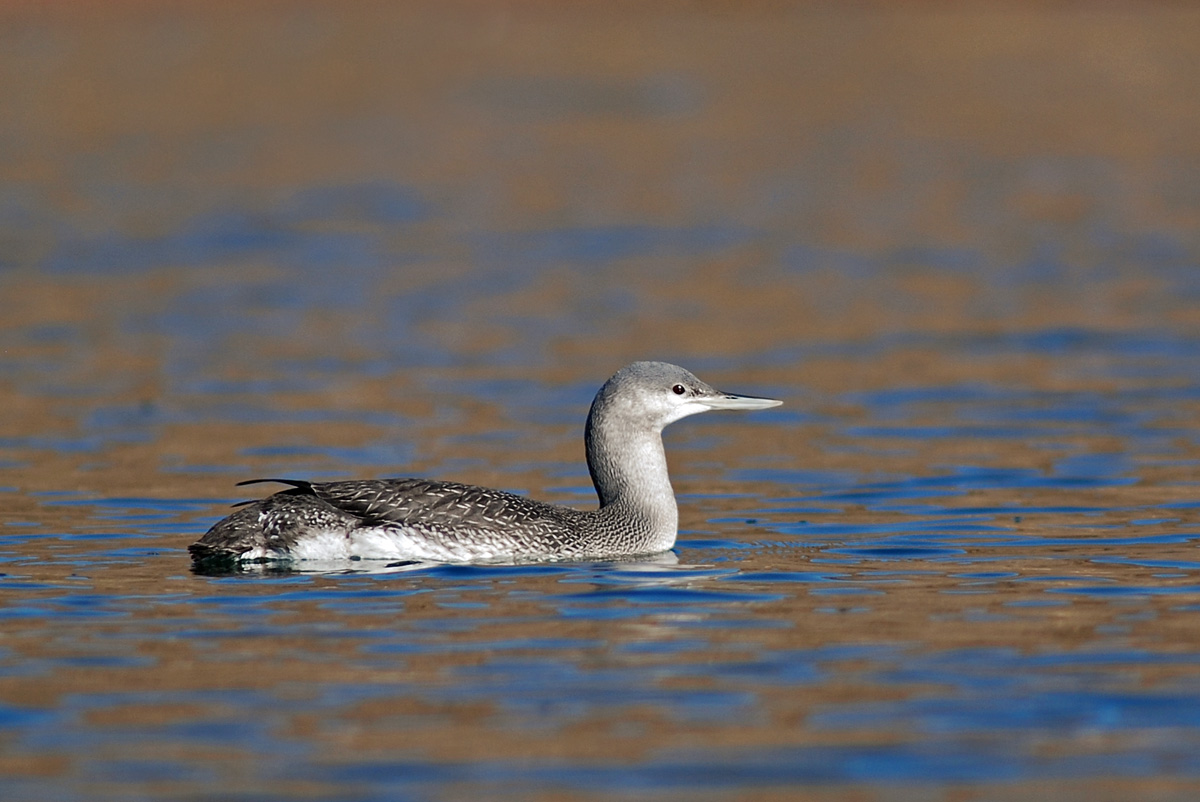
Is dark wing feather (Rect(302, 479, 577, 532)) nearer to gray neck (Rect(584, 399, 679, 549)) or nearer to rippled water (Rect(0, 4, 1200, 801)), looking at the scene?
rippled water (Rect(0, 4, 1200, 801))

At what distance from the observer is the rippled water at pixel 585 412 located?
6.68 meters

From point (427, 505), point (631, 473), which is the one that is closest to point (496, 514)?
point (427, 505)

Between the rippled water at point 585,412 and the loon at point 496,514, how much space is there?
176mm

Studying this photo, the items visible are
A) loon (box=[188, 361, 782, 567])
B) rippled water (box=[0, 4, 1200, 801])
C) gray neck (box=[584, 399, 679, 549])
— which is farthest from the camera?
gray neck (box=[584, 399, 679, 549])

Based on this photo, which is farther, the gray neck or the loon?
the gray neck

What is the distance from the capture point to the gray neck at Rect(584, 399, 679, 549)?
10.3m

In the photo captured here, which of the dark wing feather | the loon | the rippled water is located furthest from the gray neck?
the dark wing feather

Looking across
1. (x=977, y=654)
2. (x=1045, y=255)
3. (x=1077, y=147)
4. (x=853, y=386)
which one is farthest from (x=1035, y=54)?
(x=977, y=654)

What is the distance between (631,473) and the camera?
10445mm

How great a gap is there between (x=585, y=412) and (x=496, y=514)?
190 inches

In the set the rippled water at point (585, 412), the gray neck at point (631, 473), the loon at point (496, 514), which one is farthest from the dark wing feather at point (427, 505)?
the gray neck at point (631, 473)

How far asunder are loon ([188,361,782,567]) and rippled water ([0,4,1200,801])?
0.58 ft

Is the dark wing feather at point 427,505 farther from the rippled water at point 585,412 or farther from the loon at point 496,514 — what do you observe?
the rippled water at point 585,412

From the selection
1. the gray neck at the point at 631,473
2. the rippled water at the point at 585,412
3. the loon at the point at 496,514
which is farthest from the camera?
the gray neck at the point at 631,473
